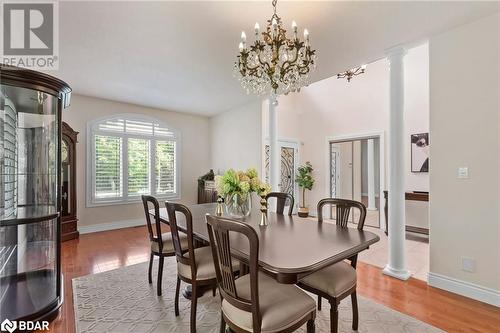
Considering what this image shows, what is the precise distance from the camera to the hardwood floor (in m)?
2.05

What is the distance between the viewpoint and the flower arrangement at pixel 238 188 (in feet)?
7.10

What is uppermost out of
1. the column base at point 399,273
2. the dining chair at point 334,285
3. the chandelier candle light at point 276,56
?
the chandelier candle light at point 276,56

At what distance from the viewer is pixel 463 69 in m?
2.49

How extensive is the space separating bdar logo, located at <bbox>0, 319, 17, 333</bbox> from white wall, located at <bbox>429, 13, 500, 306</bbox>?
3815 millimetres

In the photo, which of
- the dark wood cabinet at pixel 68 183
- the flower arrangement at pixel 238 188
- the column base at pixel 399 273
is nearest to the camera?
the flower arrangement at pixel 238 188

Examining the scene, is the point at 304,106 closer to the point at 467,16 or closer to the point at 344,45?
the point at 344,45

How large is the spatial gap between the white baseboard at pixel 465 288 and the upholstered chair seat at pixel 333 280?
57.6 inches

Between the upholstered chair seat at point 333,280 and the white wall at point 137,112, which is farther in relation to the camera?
the white wall at point 137,112

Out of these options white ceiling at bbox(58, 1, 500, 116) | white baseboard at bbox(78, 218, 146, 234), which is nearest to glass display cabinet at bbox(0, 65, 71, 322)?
white ceiling at bbox(58, 1, 500, 116)

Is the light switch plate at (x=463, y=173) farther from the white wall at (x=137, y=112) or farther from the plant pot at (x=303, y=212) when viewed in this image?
the white wall at (x=137, y=112)

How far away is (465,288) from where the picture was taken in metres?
2.45

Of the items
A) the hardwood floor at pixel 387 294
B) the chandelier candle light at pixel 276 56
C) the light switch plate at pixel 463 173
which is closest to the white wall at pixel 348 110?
the light switch plate at pixel 463 173

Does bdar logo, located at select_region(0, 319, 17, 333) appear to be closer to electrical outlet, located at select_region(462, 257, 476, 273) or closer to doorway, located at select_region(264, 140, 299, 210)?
electrical outlet, located at select_region(462, 257, 476, 273)

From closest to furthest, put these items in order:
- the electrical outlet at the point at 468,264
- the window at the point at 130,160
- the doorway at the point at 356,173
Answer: the electrical outlet at the point at 468,264
the window at the point at 130,160
the doorway at the point at 356,173
